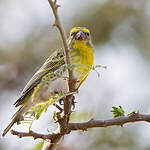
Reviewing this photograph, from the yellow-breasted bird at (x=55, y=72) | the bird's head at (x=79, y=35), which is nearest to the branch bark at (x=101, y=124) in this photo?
the yellow-breasted bird at (x=55, y=72)

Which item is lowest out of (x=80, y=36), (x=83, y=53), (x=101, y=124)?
(x=101, y=124)

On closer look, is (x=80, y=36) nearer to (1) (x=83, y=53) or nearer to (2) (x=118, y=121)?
(1) (x=83, y=53)

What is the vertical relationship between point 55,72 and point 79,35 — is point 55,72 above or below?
below

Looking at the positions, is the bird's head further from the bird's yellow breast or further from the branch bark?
the branch bark

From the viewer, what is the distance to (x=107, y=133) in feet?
16.3

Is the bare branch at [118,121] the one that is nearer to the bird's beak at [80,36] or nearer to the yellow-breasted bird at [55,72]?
the yellow-breasted bird at [55,72]

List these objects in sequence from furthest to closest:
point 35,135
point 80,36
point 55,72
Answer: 1. point 80,36
2. point 55,72
3. point 35,135

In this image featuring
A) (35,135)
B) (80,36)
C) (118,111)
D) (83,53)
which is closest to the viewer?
(35,135)

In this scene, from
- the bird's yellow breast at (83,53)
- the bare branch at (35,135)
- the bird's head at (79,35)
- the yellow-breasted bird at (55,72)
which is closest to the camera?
the bare branch at (35,135)

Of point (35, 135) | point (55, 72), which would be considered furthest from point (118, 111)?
point (55, 72)

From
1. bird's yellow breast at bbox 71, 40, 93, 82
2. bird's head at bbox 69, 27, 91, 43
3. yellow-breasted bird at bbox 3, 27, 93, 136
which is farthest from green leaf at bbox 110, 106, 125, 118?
bird's head at bbox 69, 27, 91, 43

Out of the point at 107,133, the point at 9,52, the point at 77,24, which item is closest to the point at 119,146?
the point at 107,133

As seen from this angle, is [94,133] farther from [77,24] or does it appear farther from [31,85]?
[77,24]

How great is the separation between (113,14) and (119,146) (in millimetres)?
2633
